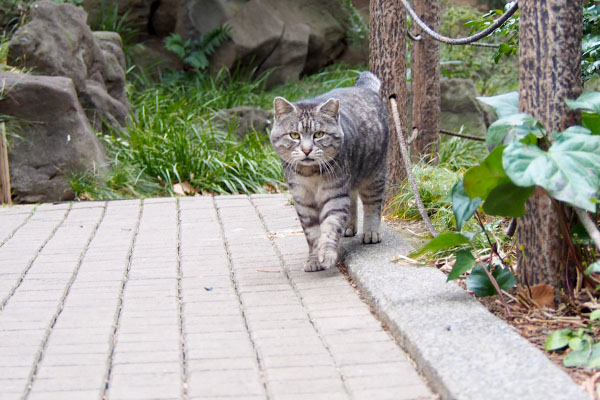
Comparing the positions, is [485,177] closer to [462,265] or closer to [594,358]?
[462,265]

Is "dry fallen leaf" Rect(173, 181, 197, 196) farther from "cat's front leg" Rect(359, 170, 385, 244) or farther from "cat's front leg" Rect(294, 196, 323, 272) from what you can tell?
"cat's front leg" Rect(294, 196, 323, 272)

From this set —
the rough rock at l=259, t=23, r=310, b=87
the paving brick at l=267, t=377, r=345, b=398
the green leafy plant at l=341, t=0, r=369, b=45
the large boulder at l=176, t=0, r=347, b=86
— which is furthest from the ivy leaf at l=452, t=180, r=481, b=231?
the green leafy plant at l=341, t=0, r=369, b=45

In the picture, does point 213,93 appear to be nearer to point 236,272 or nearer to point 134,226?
point 134,226

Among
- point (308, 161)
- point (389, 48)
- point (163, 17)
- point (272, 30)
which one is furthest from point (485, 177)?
point (163, 17)

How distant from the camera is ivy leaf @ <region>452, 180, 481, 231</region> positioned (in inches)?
127

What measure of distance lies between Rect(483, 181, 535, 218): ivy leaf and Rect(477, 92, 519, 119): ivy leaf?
1.34ft

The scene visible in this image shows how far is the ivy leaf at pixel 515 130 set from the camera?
3.09 metres

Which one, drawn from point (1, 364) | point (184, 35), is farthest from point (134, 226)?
point (184, 35)

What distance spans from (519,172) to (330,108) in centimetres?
186

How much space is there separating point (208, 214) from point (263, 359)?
9.65ft

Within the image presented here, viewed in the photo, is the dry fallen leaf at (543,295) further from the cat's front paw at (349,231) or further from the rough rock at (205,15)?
the rough rock at (205,15)

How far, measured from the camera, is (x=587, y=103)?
10.0 feet

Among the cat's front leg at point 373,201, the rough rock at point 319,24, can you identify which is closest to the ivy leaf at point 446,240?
the cat's front leg at point 373,201

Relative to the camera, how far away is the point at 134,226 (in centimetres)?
554
